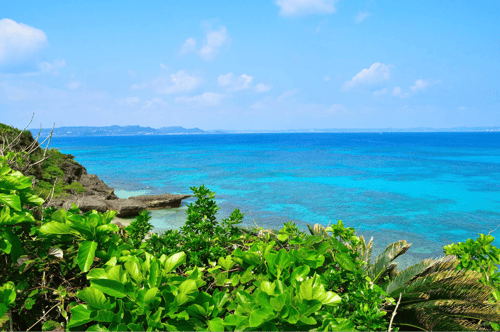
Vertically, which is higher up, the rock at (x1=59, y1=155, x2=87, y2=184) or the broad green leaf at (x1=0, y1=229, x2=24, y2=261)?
the broad green leaf at (x1=0, y1=229, x2=24, y2=261)

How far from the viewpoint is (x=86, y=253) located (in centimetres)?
175

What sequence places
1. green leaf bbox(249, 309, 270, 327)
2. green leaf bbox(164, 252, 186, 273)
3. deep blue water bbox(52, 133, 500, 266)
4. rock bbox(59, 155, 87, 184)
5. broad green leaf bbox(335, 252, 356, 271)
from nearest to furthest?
green leaf bbox(249, 309, 270, 327)
green leaf bbox(164, 252, 186, 273)
broad green leaf bbox(335, 252, 356, 271)
deep blue water bbox(52, 133, 500, 266)
rock bbox(59, 155, 87, 184)

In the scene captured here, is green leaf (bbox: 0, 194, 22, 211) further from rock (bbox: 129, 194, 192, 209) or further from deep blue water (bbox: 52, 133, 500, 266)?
rock (bbox: 129, 194, 192, 209)

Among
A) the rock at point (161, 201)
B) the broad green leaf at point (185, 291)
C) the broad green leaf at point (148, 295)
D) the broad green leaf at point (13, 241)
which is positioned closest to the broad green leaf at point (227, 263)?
the broad green leaf at point (185, 291)

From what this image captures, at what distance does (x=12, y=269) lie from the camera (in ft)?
6.46

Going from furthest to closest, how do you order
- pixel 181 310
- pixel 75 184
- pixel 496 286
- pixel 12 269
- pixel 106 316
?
pixel 75 184 → pixel 496 286 → pixel 12 269 → pixel 181 310 → pixel 106 316

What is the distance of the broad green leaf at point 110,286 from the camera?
1.42 meters

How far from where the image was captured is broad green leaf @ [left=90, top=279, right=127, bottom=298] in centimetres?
142

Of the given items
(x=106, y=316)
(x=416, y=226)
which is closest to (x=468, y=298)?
(x=106, y=316)

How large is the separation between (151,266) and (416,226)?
1684cm

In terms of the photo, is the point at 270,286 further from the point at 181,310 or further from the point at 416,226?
the point at 416,226

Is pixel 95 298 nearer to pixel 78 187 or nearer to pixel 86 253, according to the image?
pixel 86 253

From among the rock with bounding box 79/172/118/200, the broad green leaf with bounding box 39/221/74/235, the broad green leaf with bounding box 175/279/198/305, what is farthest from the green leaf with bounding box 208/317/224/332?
the rock with bounding box 79/172/118/200

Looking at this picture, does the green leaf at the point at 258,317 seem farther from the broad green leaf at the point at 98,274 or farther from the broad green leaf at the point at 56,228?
the broad green leaf at the point at 56,228
